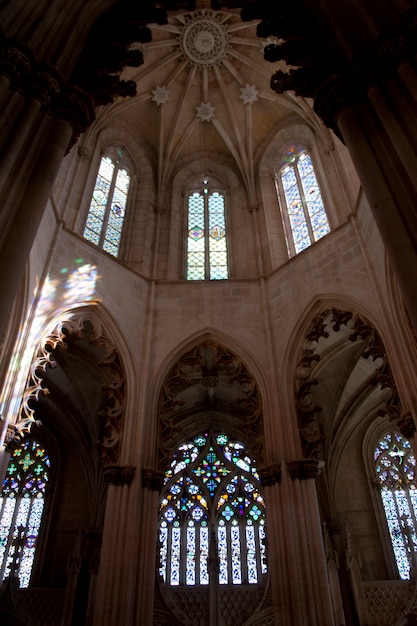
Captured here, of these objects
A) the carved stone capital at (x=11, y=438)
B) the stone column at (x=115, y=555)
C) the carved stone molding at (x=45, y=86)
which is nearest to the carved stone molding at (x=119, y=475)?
the stone column at (x=115, y=555)

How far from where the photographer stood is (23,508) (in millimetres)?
13445

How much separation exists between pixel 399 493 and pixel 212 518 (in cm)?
497

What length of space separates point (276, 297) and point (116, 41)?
5534mm

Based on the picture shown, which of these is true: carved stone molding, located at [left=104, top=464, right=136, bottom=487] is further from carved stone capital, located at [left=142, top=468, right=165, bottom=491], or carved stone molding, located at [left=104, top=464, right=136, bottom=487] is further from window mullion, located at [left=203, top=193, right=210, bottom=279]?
window mullion, located at [left=203, top=193, right=210, bottom=279]

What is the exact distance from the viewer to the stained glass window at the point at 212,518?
1264 centimetres

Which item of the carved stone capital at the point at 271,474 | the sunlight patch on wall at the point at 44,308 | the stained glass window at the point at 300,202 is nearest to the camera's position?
the sunlight patch on wall at the point at 44,308

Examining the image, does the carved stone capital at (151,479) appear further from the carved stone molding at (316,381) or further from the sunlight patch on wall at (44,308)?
the carved stone molding at (316,381)

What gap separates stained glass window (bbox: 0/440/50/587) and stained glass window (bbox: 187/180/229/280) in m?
6.76

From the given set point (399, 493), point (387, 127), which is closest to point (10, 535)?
point (399, 493)

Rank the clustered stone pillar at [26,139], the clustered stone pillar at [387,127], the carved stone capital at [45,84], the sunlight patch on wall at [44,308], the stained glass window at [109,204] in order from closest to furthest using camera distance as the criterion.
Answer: the clustered stone pillar at [26,139] < the clustered stone pillar at [387,127] < the carved stone capital at [45,84] < the sunlight patch on wall at [44,308] < the stained glass window at [109,204]

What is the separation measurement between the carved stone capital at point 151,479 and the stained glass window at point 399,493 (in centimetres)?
676

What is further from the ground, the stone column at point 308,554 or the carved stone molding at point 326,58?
the carved stone molding at point 326,58

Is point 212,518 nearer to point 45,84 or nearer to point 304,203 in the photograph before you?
point 304,203

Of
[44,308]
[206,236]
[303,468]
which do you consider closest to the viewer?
[303,468]
